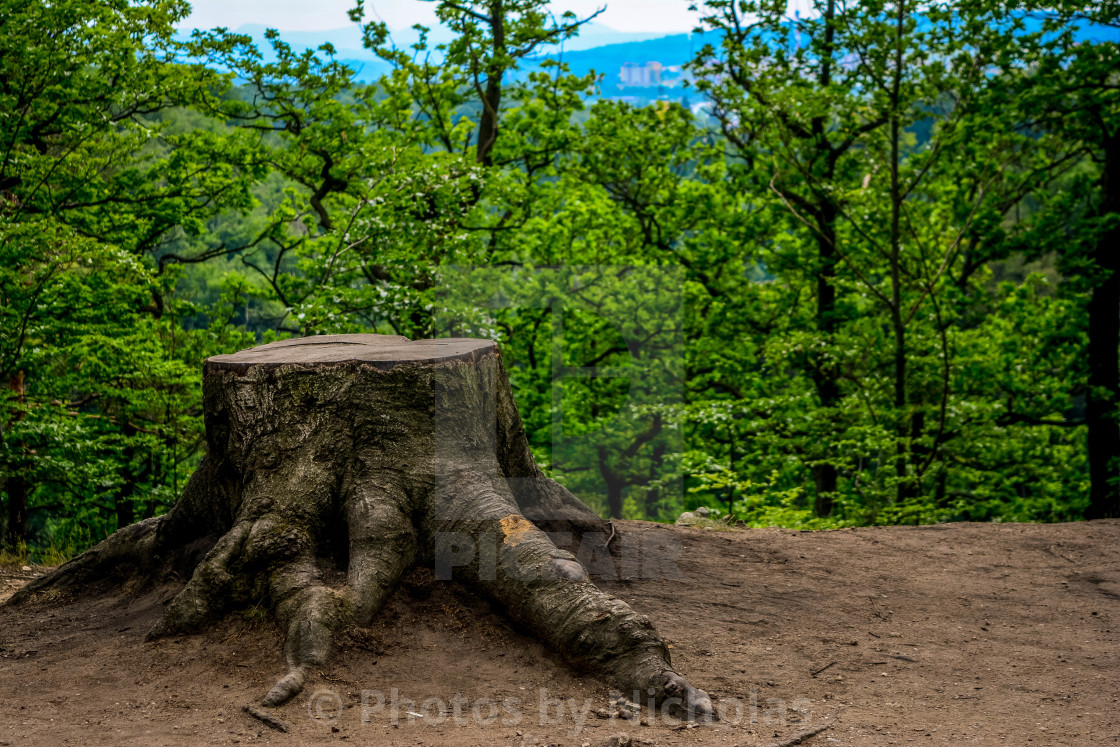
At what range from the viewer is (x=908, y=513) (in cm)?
927

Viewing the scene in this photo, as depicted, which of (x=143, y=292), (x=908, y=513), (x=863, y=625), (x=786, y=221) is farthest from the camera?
(x=786, y=221)

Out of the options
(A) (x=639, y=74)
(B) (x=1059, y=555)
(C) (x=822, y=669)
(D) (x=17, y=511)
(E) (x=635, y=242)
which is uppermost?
(A) (x=639, y=74)

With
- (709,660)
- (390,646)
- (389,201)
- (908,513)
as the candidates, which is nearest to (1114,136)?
(908,513)

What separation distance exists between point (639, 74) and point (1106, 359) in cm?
1678

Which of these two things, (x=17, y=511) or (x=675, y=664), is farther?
(x=17, y=511)

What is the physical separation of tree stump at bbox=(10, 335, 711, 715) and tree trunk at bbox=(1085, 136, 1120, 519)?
30.4 feet

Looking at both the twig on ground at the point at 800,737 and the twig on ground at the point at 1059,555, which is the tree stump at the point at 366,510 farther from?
the twig on ground at the point at 1059,555

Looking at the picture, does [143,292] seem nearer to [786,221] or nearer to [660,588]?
[660,588]

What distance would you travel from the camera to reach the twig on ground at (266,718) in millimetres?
2855

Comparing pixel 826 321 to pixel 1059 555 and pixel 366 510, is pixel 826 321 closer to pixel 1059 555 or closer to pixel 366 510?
pixel 1059 555

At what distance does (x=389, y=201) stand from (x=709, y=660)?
7.57 metres

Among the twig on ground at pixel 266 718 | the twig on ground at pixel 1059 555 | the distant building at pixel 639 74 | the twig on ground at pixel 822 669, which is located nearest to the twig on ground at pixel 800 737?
the twig on ground at pixel 822 669

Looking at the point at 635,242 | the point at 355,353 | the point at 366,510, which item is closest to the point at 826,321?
the point at 635,242

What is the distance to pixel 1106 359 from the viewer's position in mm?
10727
